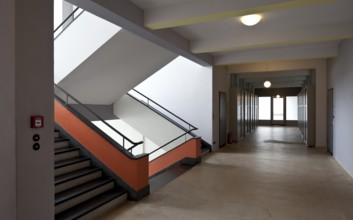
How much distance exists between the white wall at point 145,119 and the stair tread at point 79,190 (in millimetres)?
3878

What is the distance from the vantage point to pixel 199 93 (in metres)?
8.23

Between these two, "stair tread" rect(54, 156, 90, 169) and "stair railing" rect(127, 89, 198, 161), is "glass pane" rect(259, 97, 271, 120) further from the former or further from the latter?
"stair tread" rect(54, 156, 90, 169)

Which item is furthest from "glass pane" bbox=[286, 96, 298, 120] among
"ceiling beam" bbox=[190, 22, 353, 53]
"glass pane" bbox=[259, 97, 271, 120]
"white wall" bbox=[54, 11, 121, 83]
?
"white wall" bbox=[54, 11, 121, 83]

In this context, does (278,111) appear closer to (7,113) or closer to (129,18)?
(129,18)

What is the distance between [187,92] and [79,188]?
5.45 m

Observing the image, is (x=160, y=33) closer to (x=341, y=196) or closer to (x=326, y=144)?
(x=341, y=196)

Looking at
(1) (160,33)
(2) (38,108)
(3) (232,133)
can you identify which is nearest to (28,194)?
(2) (38,108)

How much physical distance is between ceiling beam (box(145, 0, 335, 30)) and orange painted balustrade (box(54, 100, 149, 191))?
7.18 ft

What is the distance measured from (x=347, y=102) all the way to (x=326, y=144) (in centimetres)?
370

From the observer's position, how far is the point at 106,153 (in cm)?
420

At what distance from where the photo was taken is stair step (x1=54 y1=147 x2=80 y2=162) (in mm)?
4133

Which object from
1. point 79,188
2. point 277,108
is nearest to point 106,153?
point 79,188

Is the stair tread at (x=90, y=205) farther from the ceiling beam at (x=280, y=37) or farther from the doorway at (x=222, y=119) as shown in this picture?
the doorway at (x=222, y=119)

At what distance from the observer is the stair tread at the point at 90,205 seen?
3.13 metres
